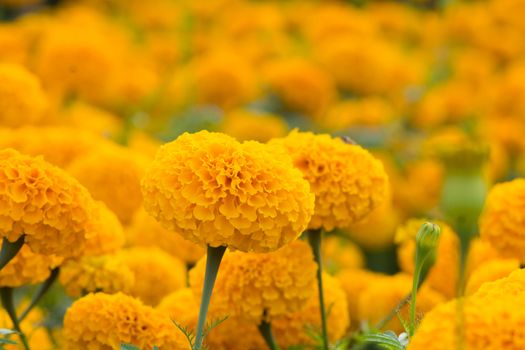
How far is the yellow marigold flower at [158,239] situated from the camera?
8.55ft

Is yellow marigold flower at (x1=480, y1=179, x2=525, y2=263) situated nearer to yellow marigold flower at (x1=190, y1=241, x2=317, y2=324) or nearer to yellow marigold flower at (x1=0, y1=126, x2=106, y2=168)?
yellow marigold flower at (x1=190, y1=241, x2=317, y2=324)

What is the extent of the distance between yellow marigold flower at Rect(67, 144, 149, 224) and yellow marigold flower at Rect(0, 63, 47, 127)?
34 centimetres

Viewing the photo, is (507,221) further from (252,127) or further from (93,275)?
(252,127)

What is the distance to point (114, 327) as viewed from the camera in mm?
1854

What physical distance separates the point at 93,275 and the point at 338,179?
1.62 ft

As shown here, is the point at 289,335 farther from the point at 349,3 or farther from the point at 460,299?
the point at 349,3

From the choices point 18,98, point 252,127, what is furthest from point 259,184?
point 252,127

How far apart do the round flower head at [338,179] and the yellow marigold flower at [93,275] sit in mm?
383

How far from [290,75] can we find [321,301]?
8.76ft

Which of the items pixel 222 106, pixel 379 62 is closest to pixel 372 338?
pixel 222 106

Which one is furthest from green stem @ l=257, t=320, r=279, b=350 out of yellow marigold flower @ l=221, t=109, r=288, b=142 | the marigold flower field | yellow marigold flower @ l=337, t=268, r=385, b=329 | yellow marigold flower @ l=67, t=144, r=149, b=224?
yellow marigold flower @ l=221, t=109, r=288, b=142

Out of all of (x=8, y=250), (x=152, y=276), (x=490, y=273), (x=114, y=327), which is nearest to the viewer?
(x=8, y=250)

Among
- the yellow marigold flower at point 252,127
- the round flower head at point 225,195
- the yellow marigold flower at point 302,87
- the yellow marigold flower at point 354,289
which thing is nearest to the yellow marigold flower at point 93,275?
the round flower head at point 225,195

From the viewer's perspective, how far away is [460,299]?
4.25 feet
